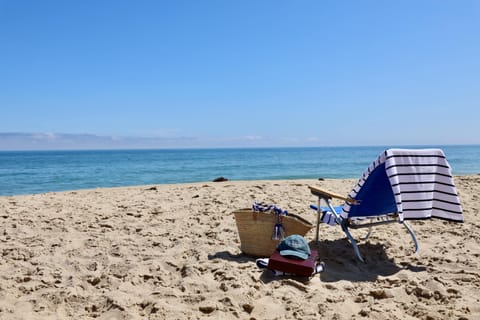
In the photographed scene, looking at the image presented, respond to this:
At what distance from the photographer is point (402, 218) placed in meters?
3.49

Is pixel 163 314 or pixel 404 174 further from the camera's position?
pixel 404 174

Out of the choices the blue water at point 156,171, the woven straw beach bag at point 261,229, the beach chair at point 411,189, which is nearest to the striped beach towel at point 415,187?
the beach chair at point 411,189

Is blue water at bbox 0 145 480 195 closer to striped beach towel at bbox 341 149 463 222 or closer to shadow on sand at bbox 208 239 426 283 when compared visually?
shadow on sand at bbox 208 239 426 283

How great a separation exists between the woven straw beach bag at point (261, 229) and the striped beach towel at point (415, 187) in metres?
0.62

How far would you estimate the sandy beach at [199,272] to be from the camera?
266 centimetres

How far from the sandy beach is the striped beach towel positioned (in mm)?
512

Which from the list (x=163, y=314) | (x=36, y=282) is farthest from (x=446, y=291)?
(x=36, y=282)

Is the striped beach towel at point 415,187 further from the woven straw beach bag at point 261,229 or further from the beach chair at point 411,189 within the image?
the woven straw beach bag at point 261,229

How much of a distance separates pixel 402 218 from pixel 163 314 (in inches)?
92.2

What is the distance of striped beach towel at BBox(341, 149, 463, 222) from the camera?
359 centimetres

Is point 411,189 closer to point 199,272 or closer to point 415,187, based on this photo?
point 415,187

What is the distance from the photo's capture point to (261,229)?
385cm

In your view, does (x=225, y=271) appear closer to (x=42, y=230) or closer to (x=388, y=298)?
(x=388, y=298)

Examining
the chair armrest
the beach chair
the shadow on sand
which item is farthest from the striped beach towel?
the shadow on sand
